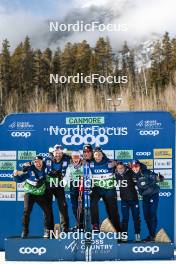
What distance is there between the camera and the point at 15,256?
5.98m

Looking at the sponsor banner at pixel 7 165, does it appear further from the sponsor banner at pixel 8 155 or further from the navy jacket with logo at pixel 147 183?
the navy jacket with logo at pixel 147 183

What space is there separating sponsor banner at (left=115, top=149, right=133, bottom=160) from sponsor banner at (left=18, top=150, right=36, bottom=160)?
1034 millimetres

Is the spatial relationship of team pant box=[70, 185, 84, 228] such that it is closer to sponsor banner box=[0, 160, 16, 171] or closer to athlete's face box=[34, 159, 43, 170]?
athlete's face box=[34, 159, 43, 170]

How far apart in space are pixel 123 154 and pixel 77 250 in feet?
4.23

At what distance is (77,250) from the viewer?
5.97 meters

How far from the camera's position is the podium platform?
595 cm

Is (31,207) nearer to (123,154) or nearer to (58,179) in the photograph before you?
(58,179)

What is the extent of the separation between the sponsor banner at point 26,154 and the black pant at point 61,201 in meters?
0.46

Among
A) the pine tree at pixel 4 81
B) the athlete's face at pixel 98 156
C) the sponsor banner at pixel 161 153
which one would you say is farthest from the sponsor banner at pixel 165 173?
the pine tree at pixel 4 81

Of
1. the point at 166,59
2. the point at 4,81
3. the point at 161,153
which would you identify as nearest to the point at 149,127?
the point at 161,153

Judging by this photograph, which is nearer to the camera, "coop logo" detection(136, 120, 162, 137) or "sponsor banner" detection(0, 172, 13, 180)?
"coop logo" detection(136, 120, 162, 137)

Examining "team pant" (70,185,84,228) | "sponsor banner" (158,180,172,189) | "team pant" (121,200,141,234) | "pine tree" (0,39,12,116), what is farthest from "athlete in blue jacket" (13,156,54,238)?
"pine tree" (0,39,12,116)

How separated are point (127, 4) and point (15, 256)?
18.0ft

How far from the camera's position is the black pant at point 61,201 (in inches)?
243
